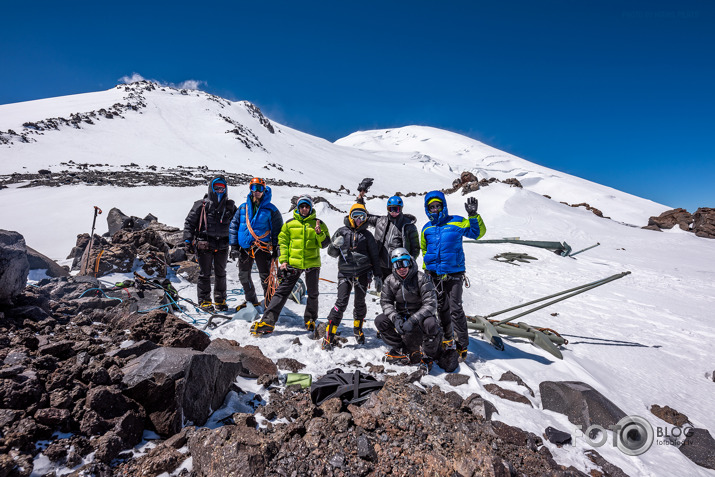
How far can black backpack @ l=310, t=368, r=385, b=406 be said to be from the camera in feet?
9.96

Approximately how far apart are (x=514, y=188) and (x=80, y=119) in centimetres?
5416

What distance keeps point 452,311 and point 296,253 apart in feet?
8.04

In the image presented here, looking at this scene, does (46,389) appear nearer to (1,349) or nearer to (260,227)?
(1,349)

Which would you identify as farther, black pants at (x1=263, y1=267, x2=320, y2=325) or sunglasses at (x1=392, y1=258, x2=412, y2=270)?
black pants at (x1=263, y1=267, x2=320, y2=325)

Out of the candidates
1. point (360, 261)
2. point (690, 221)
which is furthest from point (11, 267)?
point (690, 221)

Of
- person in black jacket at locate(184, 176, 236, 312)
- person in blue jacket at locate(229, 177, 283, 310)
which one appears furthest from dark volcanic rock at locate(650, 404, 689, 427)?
person in black jacket at locate(184, 176, 236, 312)

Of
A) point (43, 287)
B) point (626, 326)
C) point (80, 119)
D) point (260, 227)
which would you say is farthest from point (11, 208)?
point (80, 119)

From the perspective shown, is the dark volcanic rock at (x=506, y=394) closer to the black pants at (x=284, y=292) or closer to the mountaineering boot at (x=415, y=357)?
the mountaineering boot at (x=415, y=357)

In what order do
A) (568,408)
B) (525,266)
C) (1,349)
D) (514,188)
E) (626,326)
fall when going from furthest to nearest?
1. (514,188)
2. (525,266)
3. (626,326)
4. (568,408)
5. (1,349)

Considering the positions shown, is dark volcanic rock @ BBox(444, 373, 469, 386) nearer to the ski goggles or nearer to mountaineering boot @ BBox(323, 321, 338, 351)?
the ski goggles

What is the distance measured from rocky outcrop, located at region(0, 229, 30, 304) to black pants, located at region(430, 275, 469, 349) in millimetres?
5144

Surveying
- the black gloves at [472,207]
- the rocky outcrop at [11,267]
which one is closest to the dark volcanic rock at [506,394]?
the black gloves at [472,207]

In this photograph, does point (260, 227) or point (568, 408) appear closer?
point (568, 408)

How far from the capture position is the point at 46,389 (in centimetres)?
234
